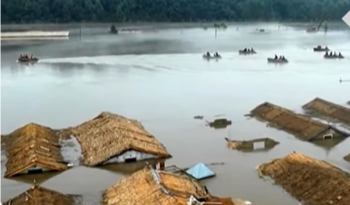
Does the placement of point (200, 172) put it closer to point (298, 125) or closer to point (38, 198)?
point (38, 198)

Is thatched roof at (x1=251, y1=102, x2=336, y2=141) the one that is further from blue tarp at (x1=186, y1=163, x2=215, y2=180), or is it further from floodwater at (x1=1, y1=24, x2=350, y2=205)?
blue tarp at (x1=186, y1=163, x2=215, y2=180)

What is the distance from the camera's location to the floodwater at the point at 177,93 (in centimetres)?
1311

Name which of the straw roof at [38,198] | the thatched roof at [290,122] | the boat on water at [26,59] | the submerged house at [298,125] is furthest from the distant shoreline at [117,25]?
the straw roof at [38,198]

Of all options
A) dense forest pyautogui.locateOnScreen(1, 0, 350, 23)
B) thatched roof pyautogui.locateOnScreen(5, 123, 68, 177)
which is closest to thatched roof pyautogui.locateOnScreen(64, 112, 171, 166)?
thatched roof pyautogui.locateOnScreen(5, 123, 68, 177)

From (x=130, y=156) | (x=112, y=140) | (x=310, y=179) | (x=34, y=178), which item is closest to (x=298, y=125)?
(x=310, y=179)

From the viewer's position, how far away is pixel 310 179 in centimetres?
1148

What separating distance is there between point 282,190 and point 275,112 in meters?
6.76

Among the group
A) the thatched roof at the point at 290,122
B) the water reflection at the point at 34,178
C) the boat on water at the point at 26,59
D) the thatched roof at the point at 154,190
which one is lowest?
the boat on water at the point at 26,59

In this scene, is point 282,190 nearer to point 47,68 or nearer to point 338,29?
point 47,68

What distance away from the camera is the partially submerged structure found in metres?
15.1

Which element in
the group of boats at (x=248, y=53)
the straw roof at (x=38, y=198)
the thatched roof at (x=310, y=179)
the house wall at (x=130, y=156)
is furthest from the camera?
the group of boats at (x=248, y=53)

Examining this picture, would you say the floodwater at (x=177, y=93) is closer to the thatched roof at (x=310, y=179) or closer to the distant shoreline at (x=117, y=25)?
the thatched roof at (x=310, y=179)

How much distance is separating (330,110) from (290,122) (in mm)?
2362

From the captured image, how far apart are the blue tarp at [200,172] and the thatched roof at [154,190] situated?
128cm
